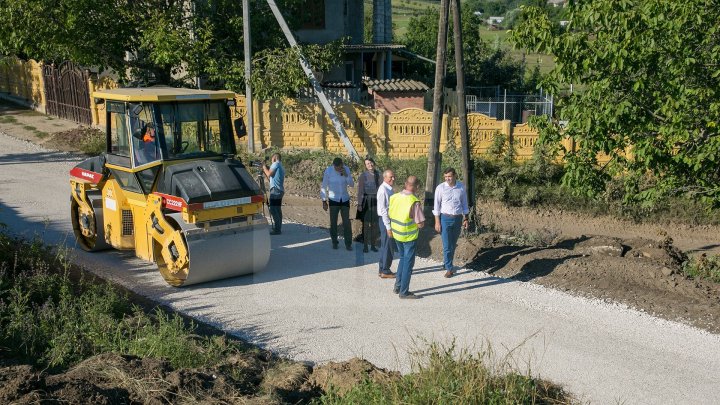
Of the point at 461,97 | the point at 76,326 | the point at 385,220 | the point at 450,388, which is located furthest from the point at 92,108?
the point at 450,388

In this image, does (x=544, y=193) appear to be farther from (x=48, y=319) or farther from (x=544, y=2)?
(x=48, y=319)

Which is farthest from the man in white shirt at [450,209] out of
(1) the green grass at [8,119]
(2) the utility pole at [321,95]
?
(1) the green grass at [8,119]

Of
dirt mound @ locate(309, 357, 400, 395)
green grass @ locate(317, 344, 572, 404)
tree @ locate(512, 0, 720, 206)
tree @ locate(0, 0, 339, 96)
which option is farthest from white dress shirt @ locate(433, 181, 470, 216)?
tree @ locate(0, 0, 339, 96)

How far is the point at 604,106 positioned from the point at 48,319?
8364mm

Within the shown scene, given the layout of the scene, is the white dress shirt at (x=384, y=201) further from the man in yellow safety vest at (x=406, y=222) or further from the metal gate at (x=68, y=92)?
the metal gate at (x=68, y=92)

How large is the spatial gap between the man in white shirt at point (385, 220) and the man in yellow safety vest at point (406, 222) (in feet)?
1.69

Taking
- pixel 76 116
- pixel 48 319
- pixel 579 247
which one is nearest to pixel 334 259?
pixel 579 247

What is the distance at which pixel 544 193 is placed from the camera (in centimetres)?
2048

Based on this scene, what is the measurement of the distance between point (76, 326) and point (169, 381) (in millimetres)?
2135

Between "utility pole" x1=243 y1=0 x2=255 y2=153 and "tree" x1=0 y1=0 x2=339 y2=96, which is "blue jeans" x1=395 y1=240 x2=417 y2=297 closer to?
"utility pole" x1=243 y1=0 x2=255 y2=153

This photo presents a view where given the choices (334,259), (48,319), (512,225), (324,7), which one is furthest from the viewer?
(324,7)

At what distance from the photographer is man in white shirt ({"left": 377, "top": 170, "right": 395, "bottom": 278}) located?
1120 cm

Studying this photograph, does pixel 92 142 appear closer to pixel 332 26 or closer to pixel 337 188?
pixel 332 26

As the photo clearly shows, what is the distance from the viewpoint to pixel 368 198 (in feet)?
42.3
